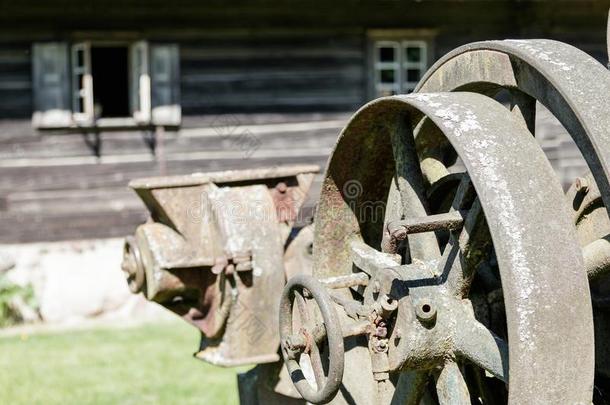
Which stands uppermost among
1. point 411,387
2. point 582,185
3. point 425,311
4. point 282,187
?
point 582,185

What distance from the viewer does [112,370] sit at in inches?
267

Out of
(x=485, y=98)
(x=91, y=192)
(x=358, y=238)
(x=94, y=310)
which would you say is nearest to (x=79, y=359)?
(x=94, y=310)

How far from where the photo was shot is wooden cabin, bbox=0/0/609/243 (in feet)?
29.9

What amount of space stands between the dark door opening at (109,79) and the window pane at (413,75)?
3626 mm

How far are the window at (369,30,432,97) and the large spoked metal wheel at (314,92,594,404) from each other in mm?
7120

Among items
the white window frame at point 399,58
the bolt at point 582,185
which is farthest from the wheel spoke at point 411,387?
the white window frame at point 399,58

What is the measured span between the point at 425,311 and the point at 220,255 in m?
1.51

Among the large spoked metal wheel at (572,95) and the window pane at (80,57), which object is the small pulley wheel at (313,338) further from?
the window pane at (80,57)

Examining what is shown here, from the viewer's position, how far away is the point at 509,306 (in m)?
1.98

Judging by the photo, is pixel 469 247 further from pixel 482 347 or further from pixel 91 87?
pixel 91 87

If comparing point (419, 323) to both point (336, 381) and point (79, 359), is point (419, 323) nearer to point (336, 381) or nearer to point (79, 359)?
point (336, 381)

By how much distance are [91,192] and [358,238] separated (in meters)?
6.53

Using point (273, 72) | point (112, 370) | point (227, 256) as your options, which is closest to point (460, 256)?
point (227, 256)

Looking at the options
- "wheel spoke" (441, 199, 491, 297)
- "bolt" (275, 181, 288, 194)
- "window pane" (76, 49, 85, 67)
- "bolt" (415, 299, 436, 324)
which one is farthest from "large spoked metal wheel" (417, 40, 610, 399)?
"window pane" (76, 49, 85, 67)
